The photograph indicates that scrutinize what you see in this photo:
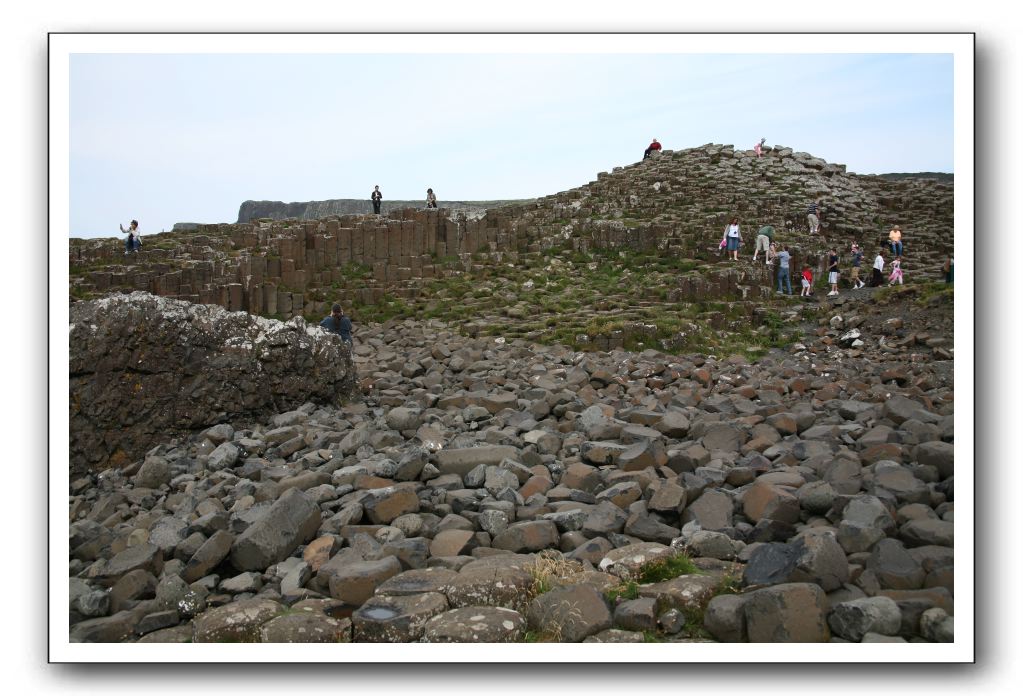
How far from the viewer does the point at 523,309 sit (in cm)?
1733

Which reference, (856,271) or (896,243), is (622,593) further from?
(896,243)

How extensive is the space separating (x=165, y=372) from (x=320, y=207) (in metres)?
25.5

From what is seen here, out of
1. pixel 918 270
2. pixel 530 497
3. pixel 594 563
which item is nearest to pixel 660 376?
pixel 530 497

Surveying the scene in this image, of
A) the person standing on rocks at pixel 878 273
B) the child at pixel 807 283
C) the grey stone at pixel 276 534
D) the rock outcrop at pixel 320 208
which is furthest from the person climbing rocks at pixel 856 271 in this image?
the grey stone at pixel 276 534

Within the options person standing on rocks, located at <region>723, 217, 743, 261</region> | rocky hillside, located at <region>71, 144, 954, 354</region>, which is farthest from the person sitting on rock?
person standing on rocks, located at <region>723, 217, 743, 261</region>

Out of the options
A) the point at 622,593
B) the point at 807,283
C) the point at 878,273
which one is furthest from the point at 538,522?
the point at 878,273

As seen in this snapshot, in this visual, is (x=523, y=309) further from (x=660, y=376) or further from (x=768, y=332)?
(x=660, y=376)

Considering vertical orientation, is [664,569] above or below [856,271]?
below

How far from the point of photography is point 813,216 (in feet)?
76.3

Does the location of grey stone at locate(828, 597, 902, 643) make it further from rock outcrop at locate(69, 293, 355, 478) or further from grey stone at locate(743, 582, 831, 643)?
rock outcrop at locate(69, 293, 355, 478)

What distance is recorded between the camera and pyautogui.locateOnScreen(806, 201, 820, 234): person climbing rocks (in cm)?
2321

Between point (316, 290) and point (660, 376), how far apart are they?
12.3m

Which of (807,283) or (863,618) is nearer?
(863,618)

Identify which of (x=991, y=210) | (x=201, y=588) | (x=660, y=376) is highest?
(x=991, y=210)
